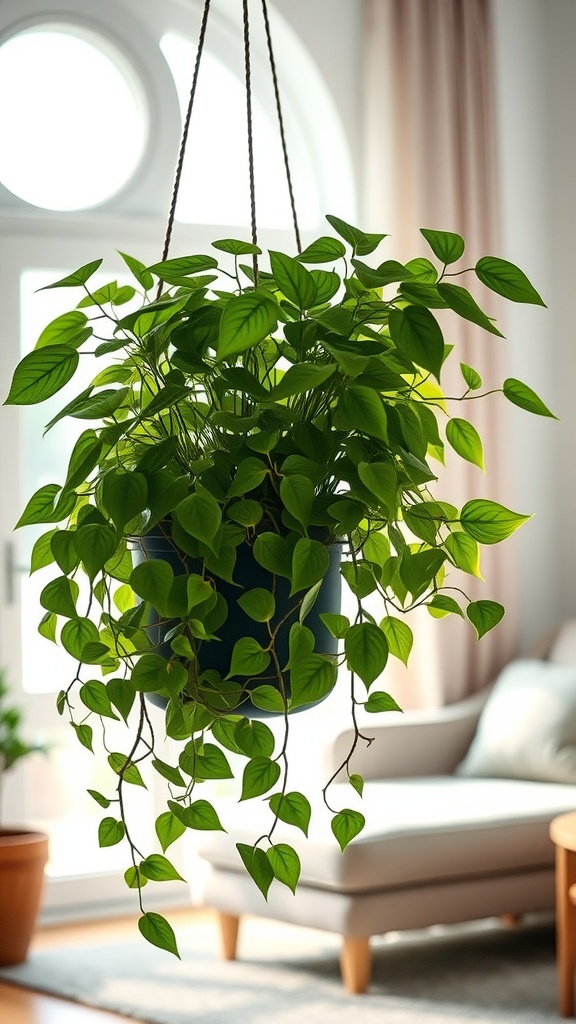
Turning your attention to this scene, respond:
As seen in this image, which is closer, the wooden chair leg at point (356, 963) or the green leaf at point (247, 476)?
the green leaf at point (247, 476)

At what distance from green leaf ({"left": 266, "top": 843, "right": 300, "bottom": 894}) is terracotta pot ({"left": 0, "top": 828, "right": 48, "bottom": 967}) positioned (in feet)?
8.72

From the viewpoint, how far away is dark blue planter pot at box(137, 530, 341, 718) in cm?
102

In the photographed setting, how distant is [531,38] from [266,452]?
4308 millimetres

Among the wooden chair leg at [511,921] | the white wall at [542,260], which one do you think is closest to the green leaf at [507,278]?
the wooden chair leg at [511,921]

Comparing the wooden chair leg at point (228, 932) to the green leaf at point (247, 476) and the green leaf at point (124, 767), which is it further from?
the green leaf at point (247, 476)

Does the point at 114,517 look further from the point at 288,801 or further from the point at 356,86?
the point at 356,86

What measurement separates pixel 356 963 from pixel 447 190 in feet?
8.25

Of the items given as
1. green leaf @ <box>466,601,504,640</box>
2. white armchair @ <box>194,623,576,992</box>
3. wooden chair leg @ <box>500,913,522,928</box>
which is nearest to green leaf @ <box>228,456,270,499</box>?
green leaf @ <box>466,601,504,640</box>

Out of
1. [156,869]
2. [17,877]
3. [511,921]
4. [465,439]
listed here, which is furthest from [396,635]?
[511,921]

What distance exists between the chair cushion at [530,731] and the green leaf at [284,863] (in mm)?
2864

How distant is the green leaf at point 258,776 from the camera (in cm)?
95

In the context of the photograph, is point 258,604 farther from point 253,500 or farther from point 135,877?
point 135,877

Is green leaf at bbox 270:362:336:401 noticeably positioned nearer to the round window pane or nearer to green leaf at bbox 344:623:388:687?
green leaf at bbox 344:623:388:687

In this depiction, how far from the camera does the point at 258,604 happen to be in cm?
96
